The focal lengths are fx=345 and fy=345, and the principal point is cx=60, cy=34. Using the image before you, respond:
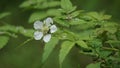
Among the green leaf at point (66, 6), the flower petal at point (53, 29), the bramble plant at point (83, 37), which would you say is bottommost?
the bramble plant at point (83, 37)

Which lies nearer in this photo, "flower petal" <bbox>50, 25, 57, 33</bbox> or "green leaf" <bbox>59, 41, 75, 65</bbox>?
"green leaf" <bbox>59, 41, 75, 65</bbox>

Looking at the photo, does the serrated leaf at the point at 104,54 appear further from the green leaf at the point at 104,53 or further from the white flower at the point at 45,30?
the white flower at the point at 45,30

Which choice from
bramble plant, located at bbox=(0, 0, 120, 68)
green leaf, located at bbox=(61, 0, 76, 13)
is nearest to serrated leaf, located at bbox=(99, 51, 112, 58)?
bramble plant, located at bbox=(0, 0, 120, 68)

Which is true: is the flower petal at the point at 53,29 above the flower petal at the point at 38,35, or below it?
above

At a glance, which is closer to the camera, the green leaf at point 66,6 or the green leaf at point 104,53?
the green leaf at point 104,53

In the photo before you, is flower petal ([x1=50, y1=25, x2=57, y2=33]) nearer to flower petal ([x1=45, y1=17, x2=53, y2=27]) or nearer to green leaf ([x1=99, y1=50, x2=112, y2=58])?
flower petal ([x1=45, y1=17, x2=53, y2=27])

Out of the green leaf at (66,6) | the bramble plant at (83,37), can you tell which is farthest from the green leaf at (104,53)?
the green leaf at (66,6)

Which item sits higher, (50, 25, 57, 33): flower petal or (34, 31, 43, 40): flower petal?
(50, 25, 57, 33): flower petal

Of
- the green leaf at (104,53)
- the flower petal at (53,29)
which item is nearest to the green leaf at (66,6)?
the flower petal at (53,29)

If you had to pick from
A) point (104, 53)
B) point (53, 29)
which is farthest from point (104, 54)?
point (53, 29)
